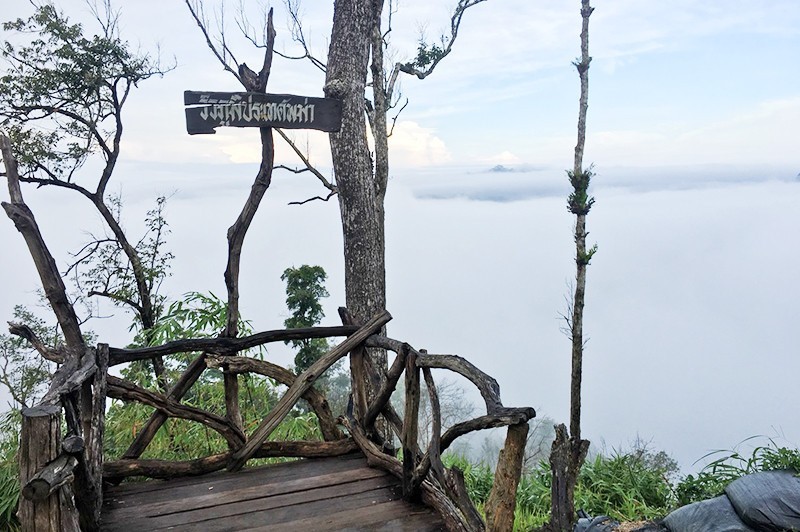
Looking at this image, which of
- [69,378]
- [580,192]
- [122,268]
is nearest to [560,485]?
[69,378]

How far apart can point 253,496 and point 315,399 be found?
63 cm

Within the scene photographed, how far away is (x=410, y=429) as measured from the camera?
2.45m

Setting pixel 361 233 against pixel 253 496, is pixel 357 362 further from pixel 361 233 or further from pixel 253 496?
pixel 361 233

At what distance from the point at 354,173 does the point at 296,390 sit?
2.54m

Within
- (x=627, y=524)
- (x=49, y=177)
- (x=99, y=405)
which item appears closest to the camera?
(x=99, y=405)

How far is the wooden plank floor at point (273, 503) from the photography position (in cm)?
231

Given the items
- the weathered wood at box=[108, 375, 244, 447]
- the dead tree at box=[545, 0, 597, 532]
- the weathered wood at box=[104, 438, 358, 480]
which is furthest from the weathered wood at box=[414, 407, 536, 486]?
the dead tree at box=[545, 0, 597, 532]

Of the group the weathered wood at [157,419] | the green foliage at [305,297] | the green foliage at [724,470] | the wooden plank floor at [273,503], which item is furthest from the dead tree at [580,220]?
the weathered wood at [157,419]

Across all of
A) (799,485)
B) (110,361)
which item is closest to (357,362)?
(110,361)

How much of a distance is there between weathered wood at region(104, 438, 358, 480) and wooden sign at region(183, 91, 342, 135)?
1.41 m

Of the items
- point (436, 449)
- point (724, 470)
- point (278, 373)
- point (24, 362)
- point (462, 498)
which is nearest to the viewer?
point (462, 498)

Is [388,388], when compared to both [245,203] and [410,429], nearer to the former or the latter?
[410,429]

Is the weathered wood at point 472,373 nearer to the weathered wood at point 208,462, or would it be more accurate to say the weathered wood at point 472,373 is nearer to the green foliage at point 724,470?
the weathered wood at point 208,462

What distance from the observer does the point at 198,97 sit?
290cm
